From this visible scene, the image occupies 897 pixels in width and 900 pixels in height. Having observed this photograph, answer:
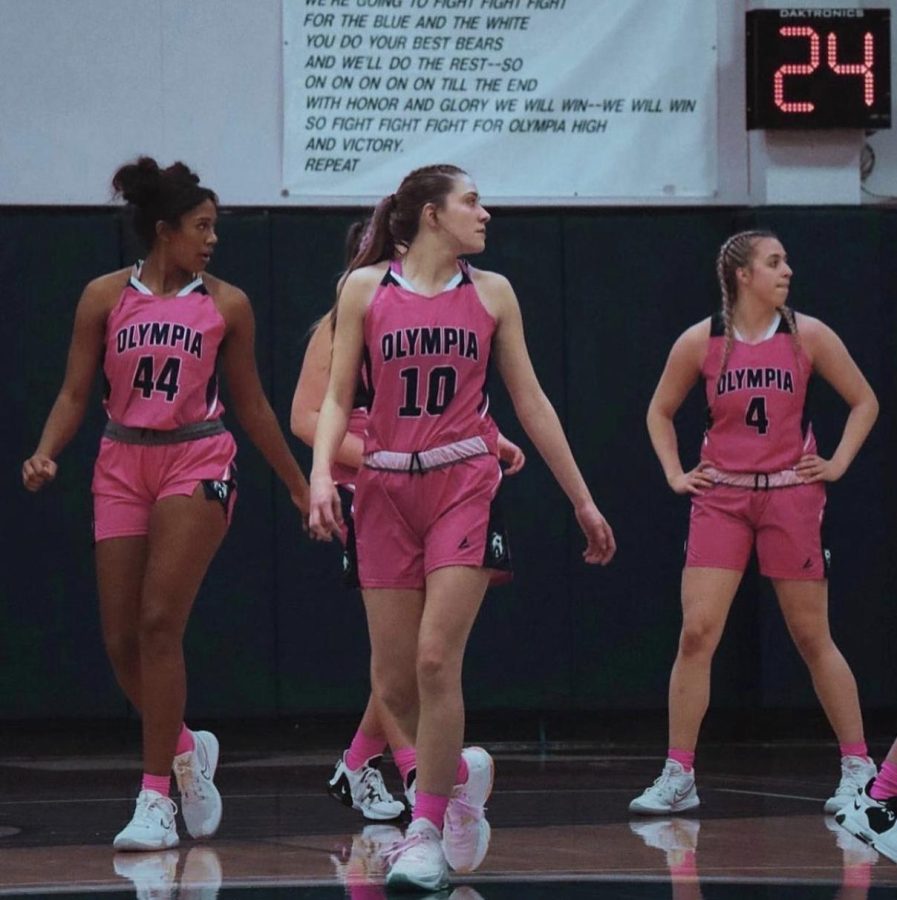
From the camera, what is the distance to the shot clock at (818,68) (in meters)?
9.70

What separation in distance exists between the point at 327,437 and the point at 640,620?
16.8ft

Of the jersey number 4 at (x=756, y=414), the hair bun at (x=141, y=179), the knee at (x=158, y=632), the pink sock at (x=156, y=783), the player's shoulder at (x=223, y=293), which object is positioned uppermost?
the hair bun at (x=141, y=179)

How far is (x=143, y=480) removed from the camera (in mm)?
5922

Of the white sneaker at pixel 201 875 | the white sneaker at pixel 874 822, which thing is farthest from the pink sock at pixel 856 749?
the white sneaker at pixel 201 875

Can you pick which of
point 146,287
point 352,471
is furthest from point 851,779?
point 146,287

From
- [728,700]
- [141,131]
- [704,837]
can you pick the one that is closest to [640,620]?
[728,700]

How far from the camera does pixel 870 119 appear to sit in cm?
980

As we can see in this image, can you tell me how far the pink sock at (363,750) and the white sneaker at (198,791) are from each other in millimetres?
547

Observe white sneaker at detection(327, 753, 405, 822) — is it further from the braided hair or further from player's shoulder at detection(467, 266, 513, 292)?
player's shoulder at detection(467, 266, 513, 292)

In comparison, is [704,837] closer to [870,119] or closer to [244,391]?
[244,391]

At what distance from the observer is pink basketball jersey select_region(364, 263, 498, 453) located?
5.11 metres

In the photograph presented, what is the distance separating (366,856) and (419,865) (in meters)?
0.80

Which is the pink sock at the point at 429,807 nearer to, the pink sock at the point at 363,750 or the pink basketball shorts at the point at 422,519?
the pink basketball shorts at the point at 422,519

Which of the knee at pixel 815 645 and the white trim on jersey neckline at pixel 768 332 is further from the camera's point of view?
the white trim on jersey neckline at pixel 768 332
